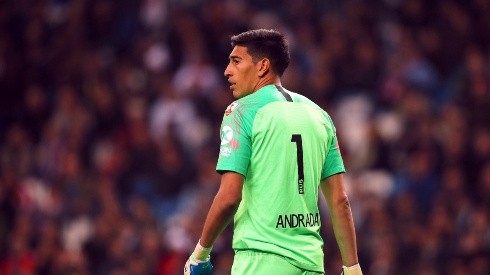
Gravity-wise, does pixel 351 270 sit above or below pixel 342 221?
below

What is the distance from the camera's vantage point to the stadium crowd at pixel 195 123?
11.2 metres

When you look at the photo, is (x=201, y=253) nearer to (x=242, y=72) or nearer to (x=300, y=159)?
(x=300, y=159)

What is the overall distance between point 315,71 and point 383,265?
311cm

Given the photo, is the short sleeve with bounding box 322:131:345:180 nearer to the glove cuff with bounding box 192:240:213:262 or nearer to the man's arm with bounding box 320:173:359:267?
the man's arm with bounding box 320:173:359:267

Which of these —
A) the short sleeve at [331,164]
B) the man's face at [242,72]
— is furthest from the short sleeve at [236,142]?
the short sleeve at [331,164]

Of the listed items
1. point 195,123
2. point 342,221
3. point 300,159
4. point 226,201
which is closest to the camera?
point 226,201

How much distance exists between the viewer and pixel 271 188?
17.0 feet

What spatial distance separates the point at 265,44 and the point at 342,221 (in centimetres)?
97

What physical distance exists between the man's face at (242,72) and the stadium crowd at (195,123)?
533cm

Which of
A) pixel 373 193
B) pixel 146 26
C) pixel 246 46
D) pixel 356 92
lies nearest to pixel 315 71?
pixel 356 92

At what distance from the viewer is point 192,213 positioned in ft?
39.0

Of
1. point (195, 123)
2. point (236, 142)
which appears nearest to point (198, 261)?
point (236, 142)

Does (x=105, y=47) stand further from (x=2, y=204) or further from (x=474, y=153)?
(x=474, y=153)

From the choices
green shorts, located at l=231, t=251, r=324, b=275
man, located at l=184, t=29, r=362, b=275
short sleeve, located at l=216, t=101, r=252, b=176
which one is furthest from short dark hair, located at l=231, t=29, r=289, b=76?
green shorts, located at l=231, t=251, r=324, b=275
